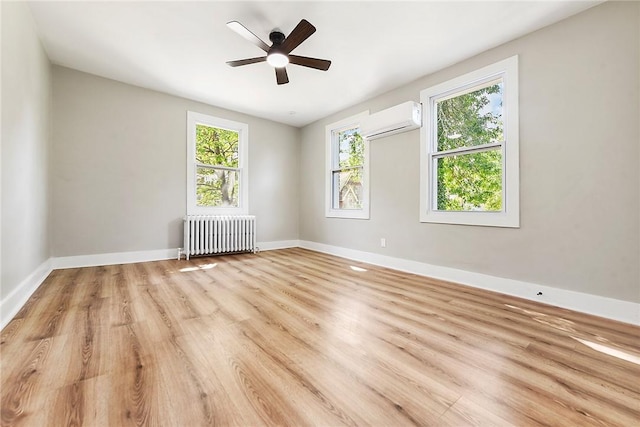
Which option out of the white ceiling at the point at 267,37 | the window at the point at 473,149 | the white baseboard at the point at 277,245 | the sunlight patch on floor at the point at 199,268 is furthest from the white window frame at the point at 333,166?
the sunlight patch on floor at the point at 199,268

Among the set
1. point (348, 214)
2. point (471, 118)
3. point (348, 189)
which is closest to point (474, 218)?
point (471, 118)

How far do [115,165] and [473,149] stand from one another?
15.6ft

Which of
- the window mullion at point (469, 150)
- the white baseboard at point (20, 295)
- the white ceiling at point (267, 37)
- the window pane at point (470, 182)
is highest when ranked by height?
the white ceiling at point (267, 37)

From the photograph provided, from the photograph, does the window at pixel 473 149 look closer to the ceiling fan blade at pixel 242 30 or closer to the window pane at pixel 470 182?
the window pane at pixel 470 182

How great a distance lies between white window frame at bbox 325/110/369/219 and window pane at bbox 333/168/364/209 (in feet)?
0.29

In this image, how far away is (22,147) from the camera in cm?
234

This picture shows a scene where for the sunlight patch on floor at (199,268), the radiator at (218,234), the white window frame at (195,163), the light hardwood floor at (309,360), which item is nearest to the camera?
the light hardwood floor at (309,360)

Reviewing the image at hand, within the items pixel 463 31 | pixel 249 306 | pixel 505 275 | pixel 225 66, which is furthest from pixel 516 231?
pixel 225 66

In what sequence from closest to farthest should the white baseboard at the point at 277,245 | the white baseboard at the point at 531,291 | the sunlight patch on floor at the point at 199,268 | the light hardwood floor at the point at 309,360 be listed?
the light hardwood floor at the point at 309,360 < the white baseboard at the point at 531,291 < the sunlight patch on floor at the point at 199,268 < the white baseboard at the point at 277,245

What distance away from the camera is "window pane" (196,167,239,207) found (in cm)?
464

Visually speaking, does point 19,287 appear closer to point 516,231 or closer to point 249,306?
point 249,306

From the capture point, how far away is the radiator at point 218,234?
426cm

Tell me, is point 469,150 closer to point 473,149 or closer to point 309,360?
point 473,149

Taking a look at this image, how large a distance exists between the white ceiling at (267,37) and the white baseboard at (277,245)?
281 centimetres
